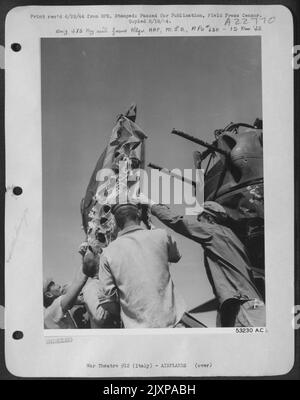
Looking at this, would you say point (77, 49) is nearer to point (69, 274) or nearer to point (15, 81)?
point (15, 81)

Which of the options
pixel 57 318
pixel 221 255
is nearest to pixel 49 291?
pixel 57 318

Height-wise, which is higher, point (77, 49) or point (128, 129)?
point (77, 49)

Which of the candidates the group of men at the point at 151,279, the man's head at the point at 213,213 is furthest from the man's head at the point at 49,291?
the man's head at the point at 213,213

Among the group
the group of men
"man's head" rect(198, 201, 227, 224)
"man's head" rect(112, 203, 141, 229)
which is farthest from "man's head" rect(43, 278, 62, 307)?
"man's head" rect(198, 201, 227, 224)

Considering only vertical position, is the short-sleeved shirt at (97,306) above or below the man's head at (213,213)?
below

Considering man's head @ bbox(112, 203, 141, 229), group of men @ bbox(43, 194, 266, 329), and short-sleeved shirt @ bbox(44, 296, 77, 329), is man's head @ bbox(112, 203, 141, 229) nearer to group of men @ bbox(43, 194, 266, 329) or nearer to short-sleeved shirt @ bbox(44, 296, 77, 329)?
group of men @ bbox(43, 194, 266, 329)

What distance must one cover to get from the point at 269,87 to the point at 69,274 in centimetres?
38

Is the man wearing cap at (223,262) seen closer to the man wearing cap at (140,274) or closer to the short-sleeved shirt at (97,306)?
the man wearing cap at (140,274)

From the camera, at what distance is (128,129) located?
0.82 metres

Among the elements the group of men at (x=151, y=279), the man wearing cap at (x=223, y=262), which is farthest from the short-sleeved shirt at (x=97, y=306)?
the man wearing cap at (x=223, y=262)

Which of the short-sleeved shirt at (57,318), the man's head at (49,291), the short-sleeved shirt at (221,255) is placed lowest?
the short-sleeved shirt at (57,318)

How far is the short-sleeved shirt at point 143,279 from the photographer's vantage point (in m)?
0.80

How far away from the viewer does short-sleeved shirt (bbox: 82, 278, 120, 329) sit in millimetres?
809

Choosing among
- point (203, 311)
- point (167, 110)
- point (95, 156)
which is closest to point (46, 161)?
point (95, 156)
